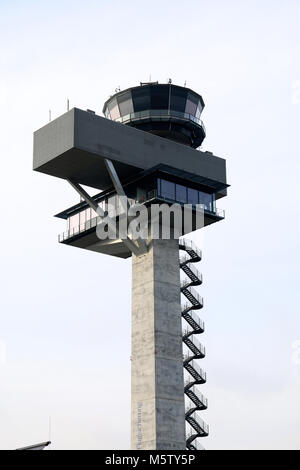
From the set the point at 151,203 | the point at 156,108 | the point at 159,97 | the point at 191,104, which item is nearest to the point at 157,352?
the point at 151,203

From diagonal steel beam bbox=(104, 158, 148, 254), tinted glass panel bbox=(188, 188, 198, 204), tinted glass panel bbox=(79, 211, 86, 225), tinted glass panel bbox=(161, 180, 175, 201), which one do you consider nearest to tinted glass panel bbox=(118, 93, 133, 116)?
diagonal steel beam bbox=(104, 158, 148, 254)

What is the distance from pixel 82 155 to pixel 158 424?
2108 cm

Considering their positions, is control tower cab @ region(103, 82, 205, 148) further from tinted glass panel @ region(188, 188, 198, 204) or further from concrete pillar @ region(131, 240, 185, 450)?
concrete pillar @ region(131, 240, 185, 450)

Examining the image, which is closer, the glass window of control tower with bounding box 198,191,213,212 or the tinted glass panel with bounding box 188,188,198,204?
the tinted glass panel with bounding box 188,188,198,204

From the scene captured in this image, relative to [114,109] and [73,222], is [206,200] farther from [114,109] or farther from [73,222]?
[73,222]

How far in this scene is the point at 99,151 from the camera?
207 feet

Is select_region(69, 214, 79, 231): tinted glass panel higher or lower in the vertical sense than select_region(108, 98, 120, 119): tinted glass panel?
lower

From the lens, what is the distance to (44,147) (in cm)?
6500

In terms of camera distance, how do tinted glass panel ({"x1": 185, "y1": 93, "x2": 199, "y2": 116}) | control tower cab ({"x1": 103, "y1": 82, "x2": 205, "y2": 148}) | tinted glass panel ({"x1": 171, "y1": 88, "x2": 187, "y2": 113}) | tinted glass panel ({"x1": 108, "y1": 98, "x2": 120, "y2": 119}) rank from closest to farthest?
control tower cab ({"x1": 103, "y1": 82, "x2": 205, "y2": 148}), tinted glass panel ({"x1": 171, "y1": 88, "x2": 187, "y2": 113}), tinted glass panel ({"x1": 108, "y1": 98, "x2": 120, "y2": 119}), tinted glass panel ({"x1": 185, "y1": 93, "x2": 199, "y2": 116})

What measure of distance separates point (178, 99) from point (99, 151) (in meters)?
10.8

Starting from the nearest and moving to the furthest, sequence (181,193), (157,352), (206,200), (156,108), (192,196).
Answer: (157,352) < (181,193) < (192,196) < (206,200) < (156,108)

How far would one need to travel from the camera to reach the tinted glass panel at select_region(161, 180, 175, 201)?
66375 millimetres

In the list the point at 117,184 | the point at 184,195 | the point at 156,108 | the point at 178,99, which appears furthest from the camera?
the point at 178,99

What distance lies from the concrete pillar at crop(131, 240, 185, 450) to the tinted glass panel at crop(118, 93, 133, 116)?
11.6 m
